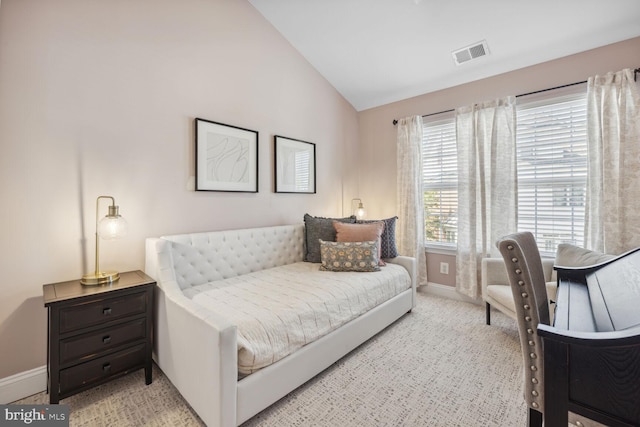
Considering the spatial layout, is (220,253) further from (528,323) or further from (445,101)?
(445,101)

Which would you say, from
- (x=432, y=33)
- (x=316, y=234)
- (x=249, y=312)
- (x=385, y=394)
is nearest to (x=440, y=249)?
(x=316, y=234)

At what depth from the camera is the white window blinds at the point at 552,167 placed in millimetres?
2639

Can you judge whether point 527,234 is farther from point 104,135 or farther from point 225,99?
point 104,135

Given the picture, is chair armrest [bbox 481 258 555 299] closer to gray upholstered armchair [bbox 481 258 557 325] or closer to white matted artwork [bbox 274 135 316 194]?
gray upholstered armchair [bbox 481 258 557 325]

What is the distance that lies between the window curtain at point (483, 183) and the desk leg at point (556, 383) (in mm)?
2467

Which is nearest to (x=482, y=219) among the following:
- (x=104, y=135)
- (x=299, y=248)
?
(x=299, y=248)

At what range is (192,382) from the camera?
1.53 metres

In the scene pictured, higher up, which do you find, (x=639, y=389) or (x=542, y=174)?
(x=542, y=174)

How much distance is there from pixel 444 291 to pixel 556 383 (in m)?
2.82

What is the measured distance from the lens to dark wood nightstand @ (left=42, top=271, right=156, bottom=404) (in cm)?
151

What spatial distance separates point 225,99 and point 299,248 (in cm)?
168

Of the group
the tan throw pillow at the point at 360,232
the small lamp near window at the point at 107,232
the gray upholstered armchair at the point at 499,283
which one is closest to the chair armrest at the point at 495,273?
the gray upholstered armchair at the point at 499,283

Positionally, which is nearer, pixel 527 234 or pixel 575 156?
pixel 527 234

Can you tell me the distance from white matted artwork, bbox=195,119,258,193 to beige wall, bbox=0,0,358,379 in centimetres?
9
